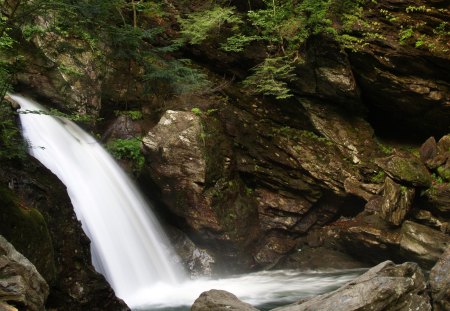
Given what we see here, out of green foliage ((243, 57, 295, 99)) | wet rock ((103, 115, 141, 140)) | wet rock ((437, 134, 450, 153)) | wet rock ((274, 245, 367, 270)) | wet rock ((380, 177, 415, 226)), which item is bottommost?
wet rock ((274, 245, 367, 270))

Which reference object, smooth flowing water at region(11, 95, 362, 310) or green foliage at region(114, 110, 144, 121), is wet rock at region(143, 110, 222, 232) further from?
green foliage at region(114, 110, 144, 121)

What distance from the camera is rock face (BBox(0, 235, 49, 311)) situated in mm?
4180

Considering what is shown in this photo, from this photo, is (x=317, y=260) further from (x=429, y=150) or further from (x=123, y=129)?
(x=123, y=129)

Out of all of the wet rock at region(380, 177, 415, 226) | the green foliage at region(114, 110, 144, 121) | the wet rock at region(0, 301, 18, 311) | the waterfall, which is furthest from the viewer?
the green foliage at region(114, 110, 144, 121)

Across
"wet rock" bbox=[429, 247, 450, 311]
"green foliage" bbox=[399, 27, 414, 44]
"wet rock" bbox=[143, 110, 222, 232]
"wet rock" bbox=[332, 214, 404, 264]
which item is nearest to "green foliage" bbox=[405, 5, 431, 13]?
"green foliage" bbox=[399, 27, 414, 44]

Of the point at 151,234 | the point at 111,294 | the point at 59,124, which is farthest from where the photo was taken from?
the point at 59,124

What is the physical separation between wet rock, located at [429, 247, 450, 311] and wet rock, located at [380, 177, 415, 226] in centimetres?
516

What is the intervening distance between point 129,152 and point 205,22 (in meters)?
4.48

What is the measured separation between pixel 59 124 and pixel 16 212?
6416 mm

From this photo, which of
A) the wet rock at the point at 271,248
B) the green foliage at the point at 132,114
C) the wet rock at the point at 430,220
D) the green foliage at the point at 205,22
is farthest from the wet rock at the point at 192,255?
the green foliage at the point at 205,22

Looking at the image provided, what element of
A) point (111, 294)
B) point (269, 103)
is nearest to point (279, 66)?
point (269, 103)

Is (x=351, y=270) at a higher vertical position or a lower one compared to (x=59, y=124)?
lower

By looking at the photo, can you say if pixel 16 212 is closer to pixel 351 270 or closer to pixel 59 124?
pixel 59 124

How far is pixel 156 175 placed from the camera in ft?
37.3
